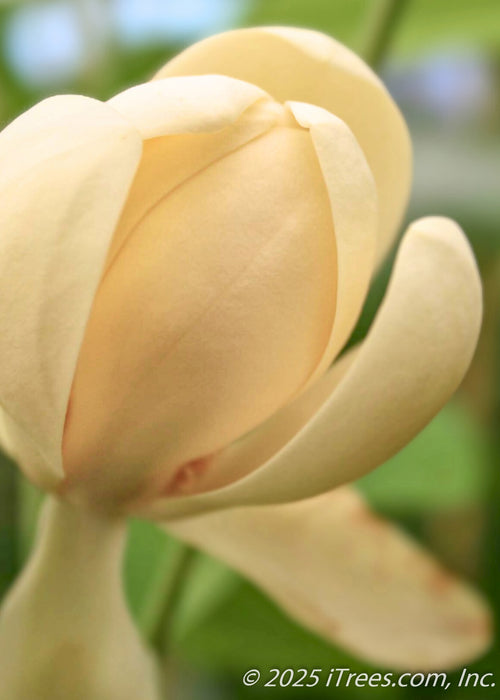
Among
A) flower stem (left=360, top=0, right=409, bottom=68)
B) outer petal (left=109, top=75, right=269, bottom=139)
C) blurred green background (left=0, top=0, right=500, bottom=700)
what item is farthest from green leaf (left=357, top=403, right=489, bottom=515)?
outer petal (left=109, top=75, right=269, bottom=139)

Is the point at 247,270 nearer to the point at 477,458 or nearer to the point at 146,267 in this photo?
the point at 146,267

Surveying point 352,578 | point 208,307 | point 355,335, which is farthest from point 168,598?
point 355,335

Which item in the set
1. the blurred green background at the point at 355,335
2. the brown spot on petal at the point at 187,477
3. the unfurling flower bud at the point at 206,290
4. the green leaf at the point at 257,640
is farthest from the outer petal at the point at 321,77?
the green leaf at the point at 257,640

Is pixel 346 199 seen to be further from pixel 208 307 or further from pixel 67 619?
pixel 67 619

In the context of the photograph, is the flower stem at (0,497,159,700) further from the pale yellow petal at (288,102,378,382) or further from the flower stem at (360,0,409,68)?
the flower stem at (360,0,409,68)

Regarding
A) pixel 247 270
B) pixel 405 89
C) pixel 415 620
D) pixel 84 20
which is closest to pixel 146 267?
pixel 247 270

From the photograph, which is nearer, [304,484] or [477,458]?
[304,484]

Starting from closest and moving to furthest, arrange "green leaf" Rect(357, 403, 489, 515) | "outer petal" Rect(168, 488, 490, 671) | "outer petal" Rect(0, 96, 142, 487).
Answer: "outer petal" Rect(0, 96, 142, 487) → "outer petal" Rect(168, 488, 490, 671) → "green leaf" Rect(357, 403, 489, 515)
